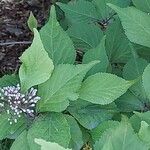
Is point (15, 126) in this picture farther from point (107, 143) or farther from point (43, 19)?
point (43, 19)

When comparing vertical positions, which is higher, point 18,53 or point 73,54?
point 73,54

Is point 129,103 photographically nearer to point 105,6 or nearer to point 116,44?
point 116,44

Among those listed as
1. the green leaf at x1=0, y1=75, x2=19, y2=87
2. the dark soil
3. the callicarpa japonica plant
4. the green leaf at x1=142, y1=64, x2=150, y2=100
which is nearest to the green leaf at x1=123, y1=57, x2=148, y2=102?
the callicarpa japonica plant

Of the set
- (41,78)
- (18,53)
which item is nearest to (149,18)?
(41,78)

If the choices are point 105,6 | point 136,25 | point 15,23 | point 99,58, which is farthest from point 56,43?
point 15,23

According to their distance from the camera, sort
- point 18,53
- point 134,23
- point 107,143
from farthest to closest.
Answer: point 18,53 → point 134,23 → point 107,143

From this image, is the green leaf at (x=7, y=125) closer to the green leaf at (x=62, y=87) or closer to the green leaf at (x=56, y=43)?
the green leaf at (x=62, y=87)
